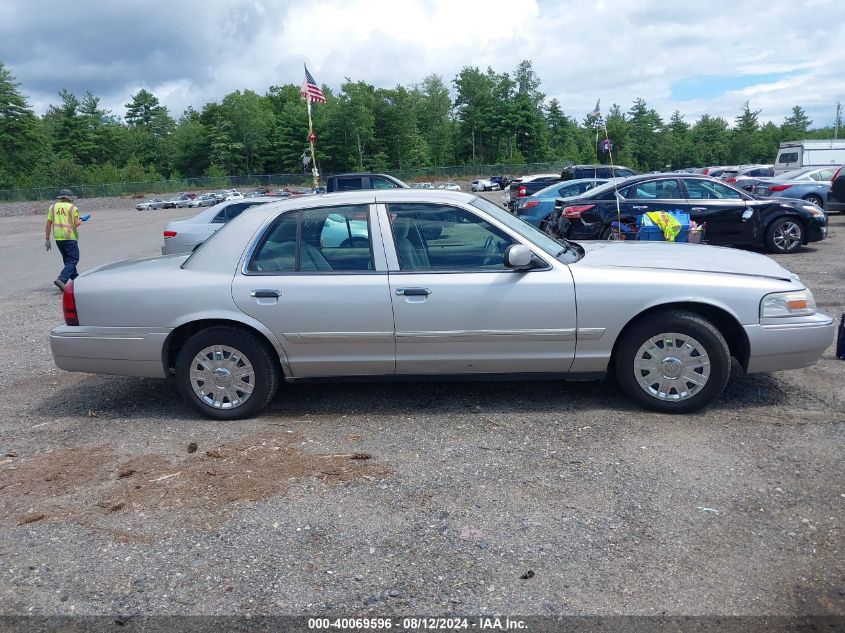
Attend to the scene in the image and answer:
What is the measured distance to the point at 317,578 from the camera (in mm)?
3328

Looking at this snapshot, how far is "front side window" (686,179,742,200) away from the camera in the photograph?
12.7 m

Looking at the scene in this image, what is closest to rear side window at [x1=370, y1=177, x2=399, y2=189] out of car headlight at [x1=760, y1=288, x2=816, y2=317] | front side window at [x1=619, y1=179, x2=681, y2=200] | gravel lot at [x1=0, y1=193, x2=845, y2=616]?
front side window at [x1=619, y1=179, x2=681, y2=200]

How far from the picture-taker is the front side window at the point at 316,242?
5207 millimetres

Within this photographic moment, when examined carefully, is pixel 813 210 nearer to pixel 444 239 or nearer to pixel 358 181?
pixel 444 239

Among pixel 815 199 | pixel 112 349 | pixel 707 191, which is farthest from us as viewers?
pixel 815 199

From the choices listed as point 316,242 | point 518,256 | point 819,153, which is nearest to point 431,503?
point 518,256

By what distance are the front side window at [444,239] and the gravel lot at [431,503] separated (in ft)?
3.57

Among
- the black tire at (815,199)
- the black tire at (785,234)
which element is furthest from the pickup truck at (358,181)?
the black tire at (785,234)

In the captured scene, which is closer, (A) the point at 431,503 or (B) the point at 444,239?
(A) the point at 431,503

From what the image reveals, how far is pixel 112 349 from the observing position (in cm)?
535

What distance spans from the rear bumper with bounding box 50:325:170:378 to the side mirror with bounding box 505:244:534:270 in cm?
248

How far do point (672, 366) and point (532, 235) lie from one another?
1.39 m

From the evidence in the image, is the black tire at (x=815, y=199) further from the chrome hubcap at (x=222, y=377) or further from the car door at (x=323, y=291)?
the chrome hubcap at (x=222, y=377)

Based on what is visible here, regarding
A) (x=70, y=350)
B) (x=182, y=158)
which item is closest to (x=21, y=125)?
(x=182, y=158)
